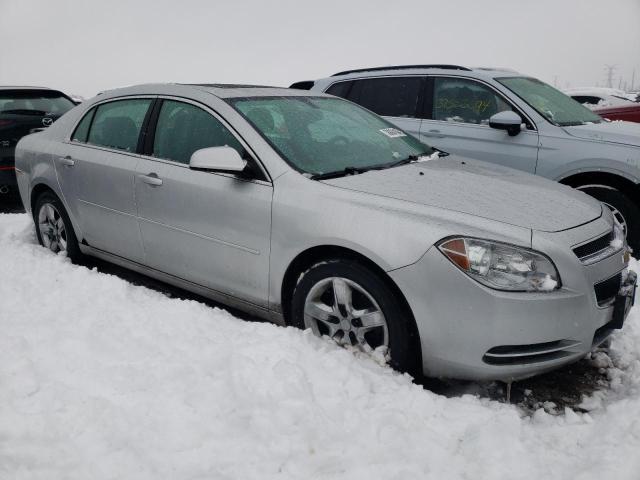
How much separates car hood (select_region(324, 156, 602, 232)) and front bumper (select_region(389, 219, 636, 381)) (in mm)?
191

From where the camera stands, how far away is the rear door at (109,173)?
3.84 metres

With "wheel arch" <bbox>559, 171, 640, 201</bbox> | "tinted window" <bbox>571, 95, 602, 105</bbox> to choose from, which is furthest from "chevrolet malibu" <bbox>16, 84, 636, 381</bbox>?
"tinted window" <bbox>571, 95, 602, 105</bbox>

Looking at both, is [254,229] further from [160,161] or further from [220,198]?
[160,161]

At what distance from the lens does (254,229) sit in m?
3.12

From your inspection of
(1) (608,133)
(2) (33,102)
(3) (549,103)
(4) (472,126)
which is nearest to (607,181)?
(1) (608,133)

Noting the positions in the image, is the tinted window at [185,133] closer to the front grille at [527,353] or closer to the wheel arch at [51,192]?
the wheel arch at [51,192]

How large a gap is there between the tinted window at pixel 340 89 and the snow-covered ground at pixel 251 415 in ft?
12.9

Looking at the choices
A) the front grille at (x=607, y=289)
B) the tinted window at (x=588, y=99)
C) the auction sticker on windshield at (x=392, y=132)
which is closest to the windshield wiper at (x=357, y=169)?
the auction sticker on windshield at (x=392, y=132)

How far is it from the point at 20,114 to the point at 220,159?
5189 mm

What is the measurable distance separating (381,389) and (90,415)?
50.9 inches

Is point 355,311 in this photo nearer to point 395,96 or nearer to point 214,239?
point 214,239

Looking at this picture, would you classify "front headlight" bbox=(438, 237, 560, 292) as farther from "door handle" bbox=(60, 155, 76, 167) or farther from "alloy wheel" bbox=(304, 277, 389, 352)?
"door handle" bbox=(60, 155, 76, 167)

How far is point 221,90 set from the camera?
371 cm

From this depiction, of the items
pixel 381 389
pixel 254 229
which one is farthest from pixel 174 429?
pixel 254 229
